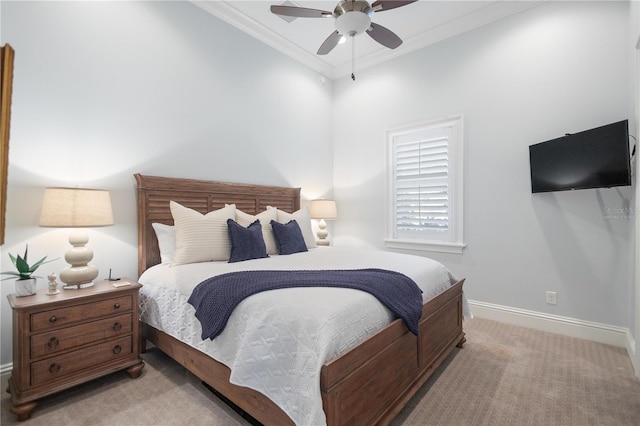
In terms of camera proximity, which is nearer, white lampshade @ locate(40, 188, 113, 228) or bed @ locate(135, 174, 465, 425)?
bed @ locate(135, 174, 465, 425)

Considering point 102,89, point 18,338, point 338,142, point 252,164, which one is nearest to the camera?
point 18,338

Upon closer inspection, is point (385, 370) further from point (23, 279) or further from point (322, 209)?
point (322, 209)

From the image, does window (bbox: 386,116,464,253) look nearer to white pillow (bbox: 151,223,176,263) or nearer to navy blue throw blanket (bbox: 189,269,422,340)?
navy blue throw blanket (bbox: 189,269,422,340)

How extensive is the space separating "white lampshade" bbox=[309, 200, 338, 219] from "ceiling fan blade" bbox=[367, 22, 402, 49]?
86.7 inches

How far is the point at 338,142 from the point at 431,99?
1539 millimetres

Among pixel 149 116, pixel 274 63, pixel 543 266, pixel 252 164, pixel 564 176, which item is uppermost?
pixel 274 63

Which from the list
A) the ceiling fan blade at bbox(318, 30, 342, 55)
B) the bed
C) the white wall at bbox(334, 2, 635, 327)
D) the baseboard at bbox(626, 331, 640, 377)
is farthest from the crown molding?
the baseboard at bbox(626, 331, 640, 377)

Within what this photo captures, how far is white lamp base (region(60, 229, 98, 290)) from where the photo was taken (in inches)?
84.9

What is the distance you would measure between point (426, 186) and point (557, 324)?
1974 millimetres

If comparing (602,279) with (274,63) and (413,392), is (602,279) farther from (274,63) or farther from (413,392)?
(274,63)

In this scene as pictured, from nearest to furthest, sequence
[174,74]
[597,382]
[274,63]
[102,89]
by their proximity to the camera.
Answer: [597,382] < [102,89] < [174,74] < [274,63]

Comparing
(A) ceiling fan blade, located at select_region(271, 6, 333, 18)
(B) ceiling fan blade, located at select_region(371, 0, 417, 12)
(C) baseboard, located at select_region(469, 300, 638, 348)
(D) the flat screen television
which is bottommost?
(C) baseboard, located at select_region(469, 300, 638, 348)

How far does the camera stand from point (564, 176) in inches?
110

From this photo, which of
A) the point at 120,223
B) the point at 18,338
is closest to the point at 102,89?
the point at 120,223
